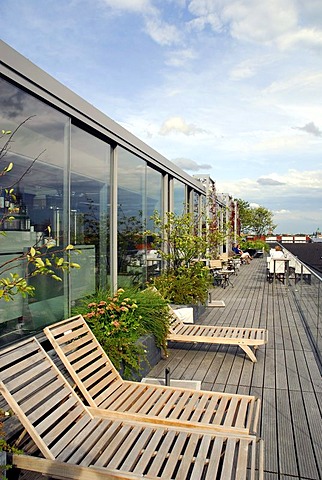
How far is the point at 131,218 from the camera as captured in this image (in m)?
7.02

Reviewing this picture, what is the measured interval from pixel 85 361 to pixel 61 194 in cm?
193

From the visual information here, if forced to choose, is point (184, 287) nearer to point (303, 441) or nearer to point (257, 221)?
point (303, 441)

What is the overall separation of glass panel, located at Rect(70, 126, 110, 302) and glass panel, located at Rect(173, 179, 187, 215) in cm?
481

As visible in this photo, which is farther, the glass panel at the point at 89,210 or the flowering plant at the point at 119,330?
the glass panel at the point at 89,210

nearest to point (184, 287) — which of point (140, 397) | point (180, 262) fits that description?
point (180, 262)

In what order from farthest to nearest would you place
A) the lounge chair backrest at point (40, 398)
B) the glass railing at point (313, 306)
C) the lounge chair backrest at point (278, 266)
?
the lounge chair backrest at point (278, 266)
the glass railing at point (313, 306)
the lounge chair backrest at point (40, 398)

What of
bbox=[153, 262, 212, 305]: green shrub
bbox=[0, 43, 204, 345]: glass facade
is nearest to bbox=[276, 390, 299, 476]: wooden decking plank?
bbox=[0, 43, 204, 345]: glass facade

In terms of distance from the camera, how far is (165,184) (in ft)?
31.6

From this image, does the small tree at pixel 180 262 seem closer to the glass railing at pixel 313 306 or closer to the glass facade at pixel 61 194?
the glass facade at pixel 61 194

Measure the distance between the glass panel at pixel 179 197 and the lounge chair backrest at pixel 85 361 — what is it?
7154mm

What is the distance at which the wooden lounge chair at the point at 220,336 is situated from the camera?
5.12 m

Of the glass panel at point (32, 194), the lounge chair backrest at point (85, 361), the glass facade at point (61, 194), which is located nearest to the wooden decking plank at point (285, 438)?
the lounge chair backrest at point (85, 361)

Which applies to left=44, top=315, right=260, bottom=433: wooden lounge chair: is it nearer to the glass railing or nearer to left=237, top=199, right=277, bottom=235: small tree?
the glass railing

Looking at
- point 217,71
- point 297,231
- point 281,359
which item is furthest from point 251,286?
point 297,231
